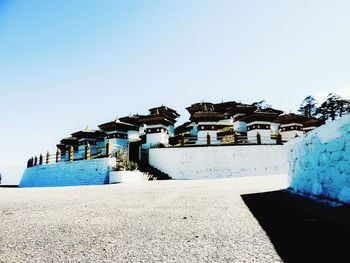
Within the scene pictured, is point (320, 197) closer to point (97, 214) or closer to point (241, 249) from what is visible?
point (241, 249)

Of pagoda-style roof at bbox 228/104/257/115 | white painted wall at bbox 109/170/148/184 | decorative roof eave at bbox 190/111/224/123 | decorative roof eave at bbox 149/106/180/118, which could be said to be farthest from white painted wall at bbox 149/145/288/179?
decorative roof eave at bbox 149/106/180/118

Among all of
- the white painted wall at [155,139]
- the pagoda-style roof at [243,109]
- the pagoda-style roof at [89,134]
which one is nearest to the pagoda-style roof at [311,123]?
the pagoda-style roof at [243,109]

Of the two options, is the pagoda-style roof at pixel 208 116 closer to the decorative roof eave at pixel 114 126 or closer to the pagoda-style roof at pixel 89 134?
the decorative roof eave at pixel 114 126

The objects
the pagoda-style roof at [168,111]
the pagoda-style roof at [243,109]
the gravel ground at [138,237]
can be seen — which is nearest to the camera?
the gravel ground at [138,237]

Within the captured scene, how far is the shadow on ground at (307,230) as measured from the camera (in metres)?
2.70

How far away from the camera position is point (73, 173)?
78.8 feet

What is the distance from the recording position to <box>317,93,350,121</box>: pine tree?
45000 mm

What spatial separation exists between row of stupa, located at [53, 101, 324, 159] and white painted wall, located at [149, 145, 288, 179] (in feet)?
5.50

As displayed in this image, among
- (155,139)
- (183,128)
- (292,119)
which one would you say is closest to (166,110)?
(183,128)

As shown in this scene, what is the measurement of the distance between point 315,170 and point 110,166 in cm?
1766

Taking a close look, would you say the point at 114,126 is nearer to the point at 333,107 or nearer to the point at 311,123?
the point at 311,123

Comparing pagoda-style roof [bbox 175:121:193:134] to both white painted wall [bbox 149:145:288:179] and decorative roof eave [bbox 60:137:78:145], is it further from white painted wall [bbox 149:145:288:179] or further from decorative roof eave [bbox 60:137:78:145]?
decorative roof eave [bbox 60:137:78:145]

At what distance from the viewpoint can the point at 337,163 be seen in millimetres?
5289

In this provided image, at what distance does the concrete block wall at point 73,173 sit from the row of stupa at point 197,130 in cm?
264
